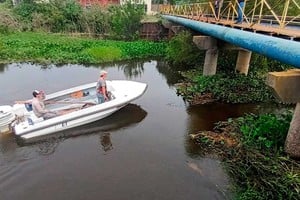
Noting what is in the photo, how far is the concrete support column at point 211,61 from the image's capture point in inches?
571

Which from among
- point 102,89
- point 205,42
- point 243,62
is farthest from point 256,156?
point 243,62

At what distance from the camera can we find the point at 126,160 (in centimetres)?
835

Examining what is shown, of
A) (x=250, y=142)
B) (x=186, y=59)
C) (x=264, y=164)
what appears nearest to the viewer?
(x=264, y=164)

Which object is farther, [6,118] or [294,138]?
[6,118]

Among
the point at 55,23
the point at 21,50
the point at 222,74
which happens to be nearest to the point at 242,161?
the point at 222,74

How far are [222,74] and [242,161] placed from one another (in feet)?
24.7

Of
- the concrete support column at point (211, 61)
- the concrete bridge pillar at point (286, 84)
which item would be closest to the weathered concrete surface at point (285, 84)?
the concrete bridge pillar at point (286, 84)

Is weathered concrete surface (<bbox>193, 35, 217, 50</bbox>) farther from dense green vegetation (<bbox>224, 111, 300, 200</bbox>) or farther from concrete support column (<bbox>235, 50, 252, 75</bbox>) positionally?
dense green vegetation (<bbox>224, 111, 300, 200</bbox>)

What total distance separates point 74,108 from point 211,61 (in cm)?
713

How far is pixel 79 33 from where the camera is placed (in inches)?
1057

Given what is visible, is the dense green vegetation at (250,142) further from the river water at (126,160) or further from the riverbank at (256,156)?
the river water at (126,160)

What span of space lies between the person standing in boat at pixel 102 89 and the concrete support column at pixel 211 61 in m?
5.94

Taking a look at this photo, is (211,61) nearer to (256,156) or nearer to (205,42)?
(205,42)

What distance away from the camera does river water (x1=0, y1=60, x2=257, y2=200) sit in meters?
7.06
